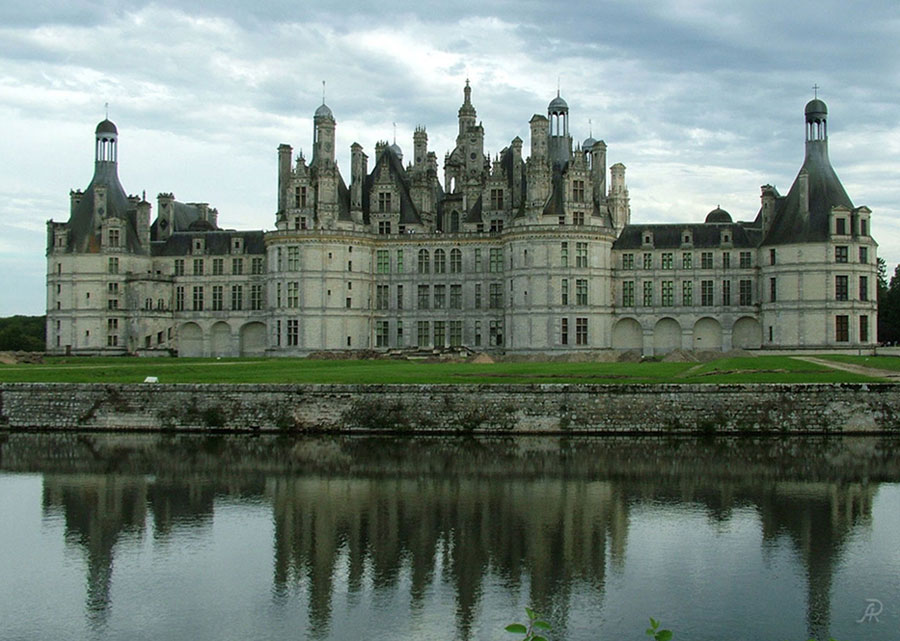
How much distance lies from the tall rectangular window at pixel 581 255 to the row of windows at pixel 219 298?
2355cm

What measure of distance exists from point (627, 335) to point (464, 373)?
92.8 feet

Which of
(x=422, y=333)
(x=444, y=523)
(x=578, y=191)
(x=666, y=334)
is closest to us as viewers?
(x=444, y=523)

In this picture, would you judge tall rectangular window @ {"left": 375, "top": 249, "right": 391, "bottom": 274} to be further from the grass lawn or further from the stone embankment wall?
the stone embankment wall

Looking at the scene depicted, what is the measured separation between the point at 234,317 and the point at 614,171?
29266mm

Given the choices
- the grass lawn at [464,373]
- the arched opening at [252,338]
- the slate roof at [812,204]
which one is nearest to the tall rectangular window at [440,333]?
the arched opening at [252,338]

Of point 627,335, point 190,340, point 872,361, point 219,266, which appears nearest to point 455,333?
point 627,335

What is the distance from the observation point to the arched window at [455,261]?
74.4 m

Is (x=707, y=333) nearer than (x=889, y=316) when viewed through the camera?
Yes

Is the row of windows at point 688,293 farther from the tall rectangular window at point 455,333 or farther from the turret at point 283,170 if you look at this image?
the turret at point 283,170

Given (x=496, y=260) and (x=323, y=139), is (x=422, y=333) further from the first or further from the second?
(x=323, y=139)

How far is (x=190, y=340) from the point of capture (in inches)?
3150

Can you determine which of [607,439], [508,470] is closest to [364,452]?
[508,470]

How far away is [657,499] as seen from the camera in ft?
94.1

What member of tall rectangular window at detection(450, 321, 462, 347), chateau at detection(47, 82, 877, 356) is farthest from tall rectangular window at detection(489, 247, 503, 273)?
tall rectangular window at detection(450, 321, 462, 347)
